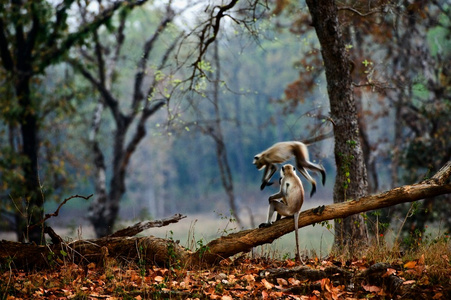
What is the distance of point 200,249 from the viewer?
18.3ft

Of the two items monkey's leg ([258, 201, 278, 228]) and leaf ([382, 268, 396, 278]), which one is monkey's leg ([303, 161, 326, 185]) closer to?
monkey's leg ([258, 201, 278, 228])

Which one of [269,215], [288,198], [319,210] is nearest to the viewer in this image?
[319,210]

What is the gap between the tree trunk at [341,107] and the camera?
6.87 m

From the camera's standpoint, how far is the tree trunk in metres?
6.87

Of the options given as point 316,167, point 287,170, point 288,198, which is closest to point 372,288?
point 288,198

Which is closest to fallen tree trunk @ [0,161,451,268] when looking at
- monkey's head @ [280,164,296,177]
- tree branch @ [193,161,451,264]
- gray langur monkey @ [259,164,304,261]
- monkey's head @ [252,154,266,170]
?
tree branch @ [193,161,451,264]

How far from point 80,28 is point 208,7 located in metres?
7.53

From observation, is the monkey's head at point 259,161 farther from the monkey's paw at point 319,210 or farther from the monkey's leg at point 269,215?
the monkey's paw at point 319,210

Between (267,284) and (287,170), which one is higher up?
(287,170)

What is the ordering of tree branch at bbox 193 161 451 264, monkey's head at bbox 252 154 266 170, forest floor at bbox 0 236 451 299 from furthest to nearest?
1. monkey's head at bbox 252 154 266 170
2. tree branch at bbox 193 161 451 264
3. forest floor at bbox 0 236 451 299

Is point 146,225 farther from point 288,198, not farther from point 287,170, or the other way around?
point 287,170

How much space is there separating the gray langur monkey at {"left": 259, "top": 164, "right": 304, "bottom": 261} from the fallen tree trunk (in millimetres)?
117

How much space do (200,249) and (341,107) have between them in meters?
2.96

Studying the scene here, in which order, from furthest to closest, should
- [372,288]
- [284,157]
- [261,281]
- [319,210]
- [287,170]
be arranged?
[284,157] < [287,170] < [319,210] < [261,281] < [372,288]
